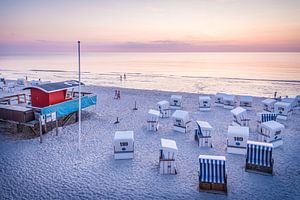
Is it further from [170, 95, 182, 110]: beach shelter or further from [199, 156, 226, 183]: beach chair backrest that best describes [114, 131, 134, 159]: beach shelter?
[170, 95, 182, 110]: beach shelter

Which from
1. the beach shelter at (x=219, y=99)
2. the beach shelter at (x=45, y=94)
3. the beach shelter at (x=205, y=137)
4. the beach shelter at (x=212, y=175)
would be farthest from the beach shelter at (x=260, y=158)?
the beach shelter at (x=219, y=99)

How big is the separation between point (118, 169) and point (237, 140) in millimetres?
6863

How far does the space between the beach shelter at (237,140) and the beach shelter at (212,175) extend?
11.9 feet

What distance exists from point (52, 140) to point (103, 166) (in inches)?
207

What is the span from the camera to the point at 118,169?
454 inches

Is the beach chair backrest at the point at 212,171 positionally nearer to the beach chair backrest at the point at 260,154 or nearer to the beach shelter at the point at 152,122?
the beach chair backrest at the point at 260,154

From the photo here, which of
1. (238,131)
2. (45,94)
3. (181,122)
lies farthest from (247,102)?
(45,94)

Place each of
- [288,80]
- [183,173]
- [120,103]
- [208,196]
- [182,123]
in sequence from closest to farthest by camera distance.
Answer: [208,196] < [183,173] < [182,123] < [120,103] < [288,80]

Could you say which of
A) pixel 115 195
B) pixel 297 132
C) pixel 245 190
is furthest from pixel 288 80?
pixel 115 195

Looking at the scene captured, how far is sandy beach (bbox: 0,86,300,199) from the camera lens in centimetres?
957

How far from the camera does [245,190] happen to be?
9766mm

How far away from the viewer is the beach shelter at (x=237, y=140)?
43.2ft

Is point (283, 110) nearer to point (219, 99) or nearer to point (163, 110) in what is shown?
A: point (219, 99)

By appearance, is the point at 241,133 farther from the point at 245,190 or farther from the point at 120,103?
the point at 120,103
